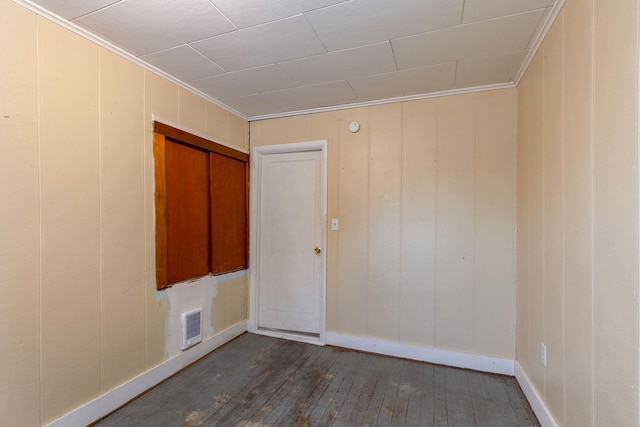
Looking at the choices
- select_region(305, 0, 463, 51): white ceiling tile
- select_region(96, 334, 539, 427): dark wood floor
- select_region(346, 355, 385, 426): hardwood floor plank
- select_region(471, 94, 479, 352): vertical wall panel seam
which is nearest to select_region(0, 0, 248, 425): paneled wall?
select_region(96, 334, 539, 427): dark wood floor

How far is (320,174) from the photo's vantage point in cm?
313

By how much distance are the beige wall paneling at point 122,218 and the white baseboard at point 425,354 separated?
1783 mm

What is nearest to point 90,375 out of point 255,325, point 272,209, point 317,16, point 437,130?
point 255,325

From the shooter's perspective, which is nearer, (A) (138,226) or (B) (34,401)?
(B) (34,401)

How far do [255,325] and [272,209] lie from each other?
1353 millimetres

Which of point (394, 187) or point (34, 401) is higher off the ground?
point (394, 187)

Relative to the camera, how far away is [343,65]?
2.19 meters

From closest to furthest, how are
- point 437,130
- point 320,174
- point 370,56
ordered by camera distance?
point 370,56 < point 437,130 < point 320,174

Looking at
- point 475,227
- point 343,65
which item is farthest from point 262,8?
point 475,227

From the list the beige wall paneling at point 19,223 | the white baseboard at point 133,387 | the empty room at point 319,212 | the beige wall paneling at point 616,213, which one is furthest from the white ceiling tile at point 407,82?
the white baseboard at point 133,387

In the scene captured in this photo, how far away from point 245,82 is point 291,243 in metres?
1.69

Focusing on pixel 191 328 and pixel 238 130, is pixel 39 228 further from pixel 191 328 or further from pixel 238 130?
pixel 238 130

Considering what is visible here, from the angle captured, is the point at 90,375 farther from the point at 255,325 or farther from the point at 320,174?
the point at 320,174

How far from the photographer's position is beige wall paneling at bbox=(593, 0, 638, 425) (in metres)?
1.02
